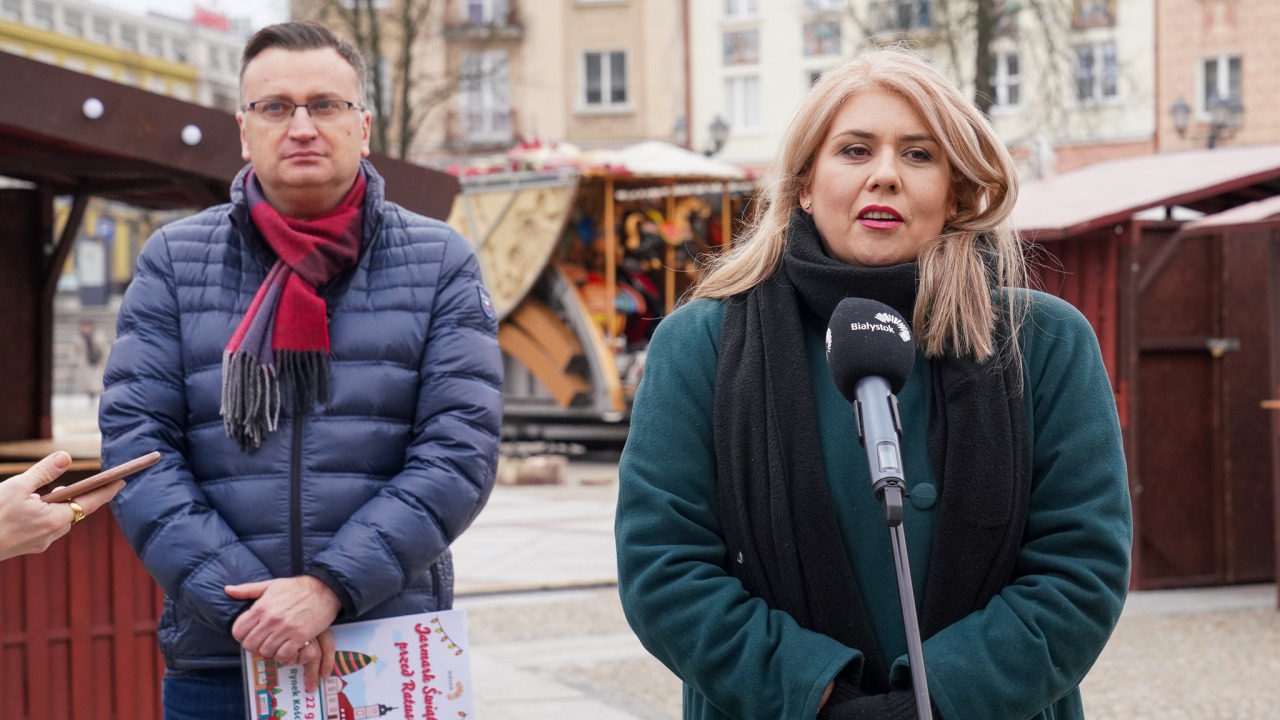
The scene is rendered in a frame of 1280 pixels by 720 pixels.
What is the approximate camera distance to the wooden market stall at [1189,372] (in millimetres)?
10156

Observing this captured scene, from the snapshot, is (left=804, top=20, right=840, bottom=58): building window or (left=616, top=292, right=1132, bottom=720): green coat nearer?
(left=616, top=292, right=1132, bottom=720): green coat

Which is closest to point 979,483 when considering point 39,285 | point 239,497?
point 239,497

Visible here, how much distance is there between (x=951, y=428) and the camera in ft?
7.98

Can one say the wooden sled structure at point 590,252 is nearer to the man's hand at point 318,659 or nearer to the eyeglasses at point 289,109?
the eyeglasses at point 289,109

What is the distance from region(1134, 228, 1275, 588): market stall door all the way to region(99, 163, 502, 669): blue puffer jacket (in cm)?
778

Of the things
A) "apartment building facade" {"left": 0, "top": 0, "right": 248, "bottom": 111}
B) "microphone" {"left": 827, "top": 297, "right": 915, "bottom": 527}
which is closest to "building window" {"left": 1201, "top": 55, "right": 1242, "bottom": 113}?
"apartment building facade" {"left": 0, "top": 0, "right": 248, "bottom": 111}

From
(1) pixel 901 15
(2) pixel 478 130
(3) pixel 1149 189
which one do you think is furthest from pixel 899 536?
(2) pixel 478 130

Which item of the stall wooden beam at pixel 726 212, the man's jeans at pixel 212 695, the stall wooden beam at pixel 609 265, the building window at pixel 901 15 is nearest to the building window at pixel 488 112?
the building window at pixel 901 15

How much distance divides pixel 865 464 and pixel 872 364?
1.03 feet

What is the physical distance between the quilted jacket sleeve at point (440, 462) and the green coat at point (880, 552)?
727 millimetres

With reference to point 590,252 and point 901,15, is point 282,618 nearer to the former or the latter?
point 590,252

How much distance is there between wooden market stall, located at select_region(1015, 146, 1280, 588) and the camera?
33.3ft

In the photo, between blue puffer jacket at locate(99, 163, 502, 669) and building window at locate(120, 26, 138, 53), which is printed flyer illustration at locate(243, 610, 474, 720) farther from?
building window at locate(120, 26, 138, 53)

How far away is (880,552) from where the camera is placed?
2.44m
